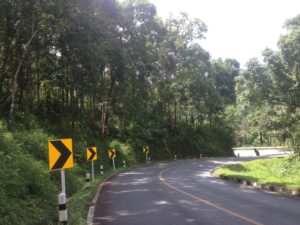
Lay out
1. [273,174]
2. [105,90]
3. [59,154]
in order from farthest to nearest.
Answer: [105,90]
[273,174]
[59,154]

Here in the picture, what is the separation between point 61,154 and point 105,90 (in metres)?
32.2

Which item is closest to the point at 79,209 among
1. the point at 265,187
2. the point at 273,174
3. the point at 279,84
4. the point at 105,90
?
the point at 265,187

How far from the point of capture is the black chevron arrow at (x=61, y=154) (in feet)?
31.0

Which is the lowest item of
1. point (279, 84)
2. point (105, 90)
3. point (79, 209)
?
point (79, 209)

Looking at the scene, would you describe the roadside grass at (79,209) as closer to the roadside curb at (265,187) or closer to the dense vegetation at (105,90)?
the dense vegetation at (105,90)

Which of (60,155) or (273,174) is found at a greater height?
(60,155)

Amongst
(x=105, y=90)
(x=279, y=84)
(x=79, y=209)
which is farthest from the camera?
(x=105, y=90)

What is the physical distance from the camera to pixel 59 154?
9523 millimetres

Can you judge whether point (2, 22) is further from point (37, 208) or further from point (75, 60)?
point (37, 208)

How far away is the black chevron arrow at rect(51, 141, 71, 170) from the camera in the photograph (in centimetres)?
944

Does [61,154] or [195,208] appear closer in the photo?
[61,154]

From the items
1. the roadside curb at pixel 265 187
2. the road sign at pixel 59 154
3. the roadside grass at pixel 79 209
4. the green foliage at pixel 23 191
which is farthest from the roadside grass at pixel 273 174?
the road sign at pixel 59 154

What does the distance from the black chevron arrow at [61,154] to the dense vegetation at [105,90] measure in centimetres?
132

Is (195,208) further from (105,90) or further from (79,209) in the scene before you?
(105,90)
